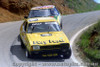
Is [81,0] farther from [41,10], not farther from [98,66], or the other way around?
[98,66]

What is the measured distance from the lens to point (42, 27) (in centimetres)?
1056

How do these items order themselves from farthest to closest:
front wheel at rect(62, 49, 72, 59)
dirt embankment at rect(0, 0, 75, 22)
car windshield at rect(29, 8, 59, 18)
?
dirt embankment at rect(0, 0, 75, 22), car windshield at rect(29, 8, 59, 18), front wheel at rect(62, 49, 72, 59)

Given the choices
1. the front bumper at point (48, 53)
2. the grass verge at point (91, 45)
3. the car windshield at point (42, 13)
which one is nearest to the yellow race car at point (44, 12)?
the car windshield at point (42, 13)

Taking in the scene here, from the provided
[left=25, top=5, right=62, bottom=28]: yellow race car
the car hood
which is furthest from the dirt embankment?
the car hood

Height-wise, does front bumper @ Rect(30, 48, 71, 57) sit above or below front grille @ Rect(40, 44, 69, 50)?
below

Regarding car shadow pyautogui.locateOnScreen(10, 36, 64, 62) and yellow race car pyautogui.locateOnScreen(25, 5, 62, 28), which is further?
yellow race car pyautogui.locateOnScreen(25, 5, 62, 28)

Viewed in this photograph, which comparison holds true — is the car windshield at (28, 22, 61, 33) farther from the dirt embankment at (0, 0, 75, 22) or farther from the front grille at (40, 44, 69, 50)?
the dirt embankment at (0, 0, 75, 22)

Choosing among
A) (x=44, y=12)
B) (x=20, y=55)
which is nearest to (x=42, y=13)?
(x=44, y=12)

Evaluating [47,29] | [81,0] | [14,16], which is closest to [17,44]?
[47,29]

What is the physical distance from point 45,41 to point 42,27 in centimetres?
136

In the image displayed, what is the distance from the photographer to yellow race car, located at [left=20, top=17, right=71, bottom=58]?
9102mm

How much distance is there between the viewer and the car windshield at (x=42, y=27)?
34.3 ft

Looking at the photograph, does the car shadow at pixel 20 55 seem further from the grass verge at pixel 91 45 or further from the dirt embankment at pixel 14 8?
the dirt embankment at pixel 14 8

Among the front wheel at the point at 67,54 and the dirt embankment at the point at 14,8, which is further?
the dirt embankment at the point at 14,8
